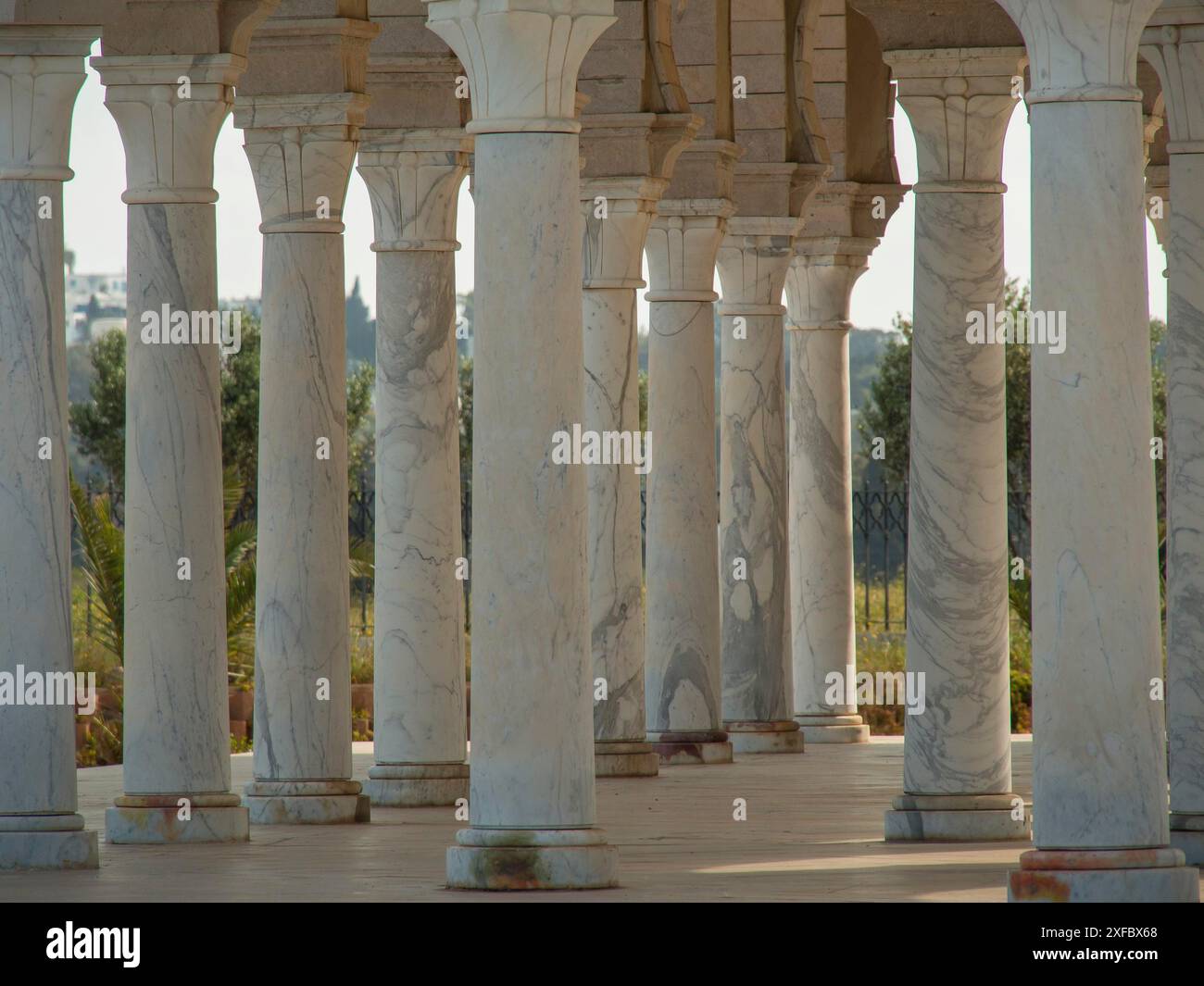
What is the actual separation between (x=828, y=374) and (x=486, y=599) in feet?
64.9

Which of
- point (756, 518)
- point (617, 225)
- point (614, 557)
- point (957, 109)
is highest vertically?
point (617, 225)

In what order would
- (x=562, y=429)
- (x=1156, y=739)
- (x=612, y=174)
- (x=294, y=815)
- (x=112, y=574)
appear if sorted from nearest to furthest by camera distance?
(x=1156, y=739)
(x=562, y=429)
(x=294, y=815)
(x=612, y=174)
(x=112, y=574)

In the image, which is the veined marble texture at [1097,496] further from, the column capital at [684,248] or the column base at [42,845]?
the column capital at [684,248]

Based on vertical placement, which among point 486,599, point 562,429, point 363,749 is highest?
point 562,429

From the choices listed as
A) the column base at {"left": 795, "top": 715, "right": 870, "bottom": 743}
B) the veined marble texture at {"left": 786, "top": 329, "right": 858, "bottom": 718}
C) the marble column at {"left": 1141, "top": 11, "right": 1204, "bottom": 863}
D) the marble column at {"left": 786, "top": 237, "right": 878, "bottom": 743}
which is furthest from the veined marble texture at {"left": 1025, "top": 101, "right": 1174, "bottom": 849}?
the column base at {"left": 795, "top": 715, "right": 870, "bottom": 743}

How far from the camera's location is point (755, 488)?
31.7 m

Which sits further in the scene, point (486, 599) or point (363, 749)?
point (363, 749)

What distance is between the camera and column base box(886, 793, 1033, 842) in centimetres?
1927

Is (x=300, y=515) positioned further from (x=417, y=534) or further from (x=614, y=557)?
(x=614, y=557)

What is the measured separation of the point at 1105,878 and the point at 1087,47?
5049mm

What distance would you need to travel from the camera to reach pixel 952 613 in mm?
19172

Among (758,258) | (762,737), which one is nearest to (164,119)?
(758,258)
